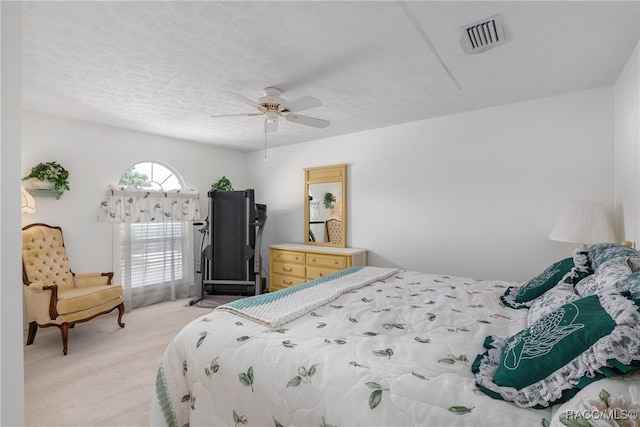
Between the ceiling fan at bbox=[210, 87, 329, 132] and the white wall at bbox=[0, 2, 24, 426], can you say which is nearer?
the white wall at bbox=[0, 2, 24, 426]

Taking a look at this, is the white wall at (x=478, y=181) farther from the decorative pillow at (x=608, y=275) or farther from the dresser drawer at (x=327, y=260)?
the decorative pillow at (x=608, y=275)

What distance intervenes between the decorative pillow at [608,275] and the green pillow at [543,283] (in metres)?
0.31

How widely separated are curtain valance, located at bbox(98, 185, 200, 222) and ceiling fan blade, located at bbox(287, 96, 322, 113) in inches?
105

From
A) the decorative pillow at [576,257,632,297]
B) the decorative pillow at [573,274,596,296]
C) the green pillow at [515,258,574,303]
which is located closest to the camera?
the decorative pillow at [576,257,632,297]

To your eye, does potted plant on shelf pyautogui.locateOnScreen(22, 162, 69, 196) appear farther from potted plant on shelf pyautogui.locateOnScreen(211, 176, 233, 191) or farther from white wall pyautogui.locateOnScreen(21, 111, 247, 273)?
potted plant on shelf pyautogui.locateOnScreen(211, 176, 233, 191)

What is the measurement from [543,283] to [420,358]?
115cm

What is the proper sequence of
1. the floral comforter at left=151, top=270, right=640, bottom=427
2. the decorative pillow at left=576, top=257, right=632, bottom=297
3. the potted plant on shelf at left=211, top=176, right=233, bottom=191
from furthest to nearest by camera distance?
the potted plant on shelf at left=211, top=176, right=233, bottom=191, the decorative pillow at left=576, top=257, right=632, bottom=297, the floral comforter at left=151, top=270, right=640, bottom=427

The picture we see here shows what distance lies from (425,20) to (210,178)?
4.10 meters

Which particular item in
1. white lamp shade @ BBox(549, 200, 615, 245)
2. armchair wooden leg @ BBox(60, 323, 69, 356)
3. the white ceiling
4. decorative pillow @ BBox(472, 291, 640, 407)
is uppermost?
the white ceiling

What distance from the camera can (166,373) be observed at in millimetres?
1580

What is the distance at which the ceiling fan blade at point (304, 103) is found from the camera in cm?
241

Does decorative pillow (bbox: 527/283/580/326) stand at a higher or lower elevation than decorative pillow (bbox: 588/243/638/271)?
lower

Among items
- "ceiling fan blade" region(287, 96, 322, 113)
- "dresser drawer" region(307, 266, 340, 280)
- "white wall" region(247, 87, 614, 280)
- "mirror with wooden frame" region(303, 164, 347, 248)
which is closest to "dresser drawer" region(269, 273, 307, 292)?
"dresser drawer" region(307, 266, 340, 280)

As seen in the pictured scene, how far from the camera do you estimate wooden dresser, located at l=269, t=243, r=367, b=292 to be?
4004 mm
